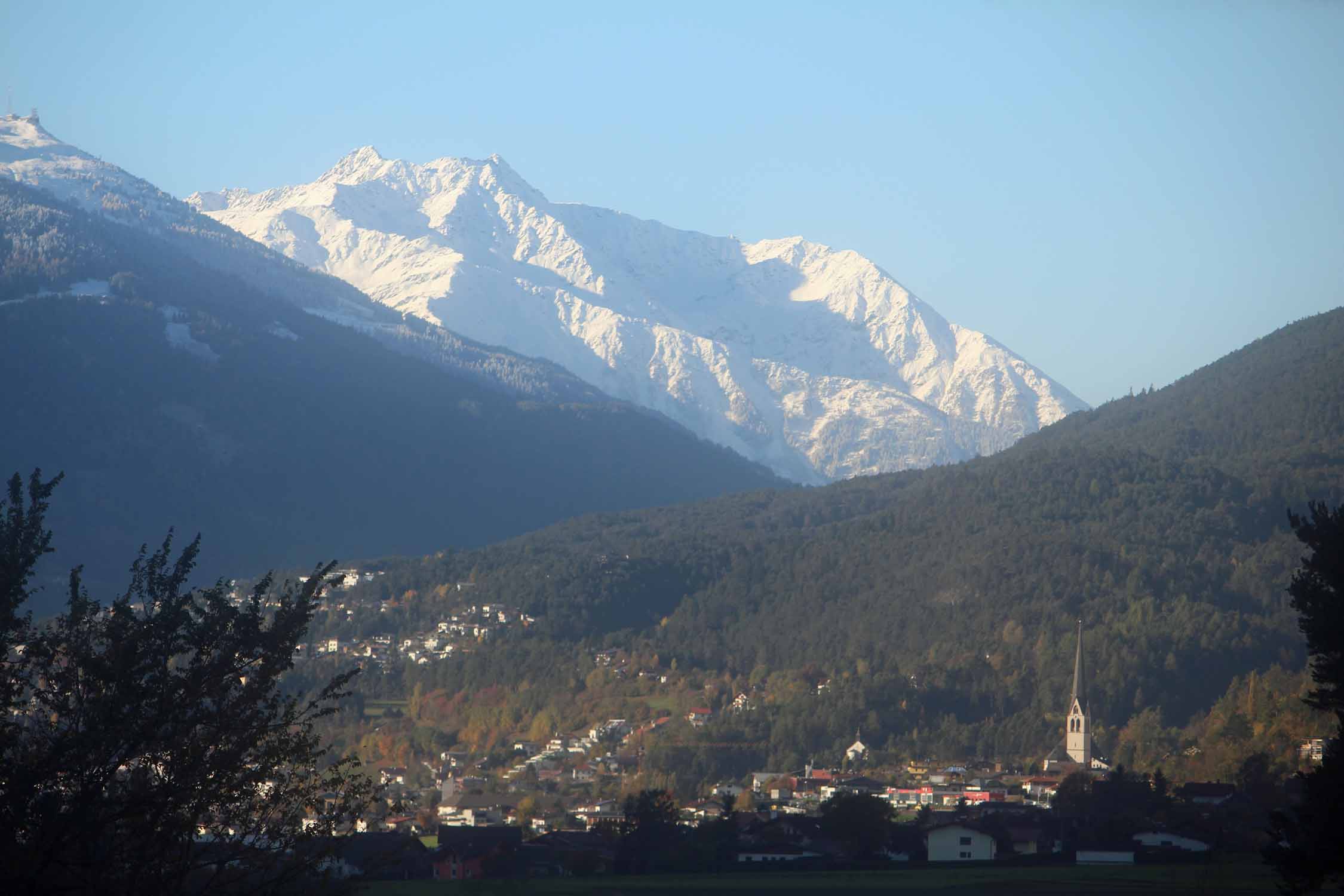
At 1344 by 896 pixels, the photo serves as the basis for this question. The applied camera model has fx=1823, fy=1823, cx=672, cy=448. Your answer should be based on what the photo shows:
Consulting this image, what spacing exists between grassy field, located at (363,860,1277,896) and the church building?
6119 centimetres

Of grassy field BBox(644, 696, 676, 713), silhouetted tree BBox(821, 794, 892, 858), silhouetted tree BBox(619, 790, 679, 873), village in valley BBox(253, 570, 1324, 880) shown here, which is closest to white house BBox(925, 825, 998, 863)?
village in valley BBox(253, 570, 1324, 880)

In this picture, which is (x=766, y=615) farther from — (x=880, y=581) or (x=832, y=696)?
(x=832, y=696)

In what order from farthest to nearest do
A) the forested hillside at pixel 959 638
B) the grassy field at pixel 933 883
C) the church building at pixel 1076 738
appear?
the forested hillside at pixel 959 638
the church building at pixel 1076 738
the grassy field at pixel 933 883

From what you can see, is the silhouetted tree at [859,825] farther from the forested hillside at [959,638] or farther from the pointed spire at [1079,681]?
the pointed spire at [1079,681]

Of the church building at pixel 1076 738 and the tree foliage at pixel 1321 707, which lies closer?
the tree foliage at pixel 1321 707

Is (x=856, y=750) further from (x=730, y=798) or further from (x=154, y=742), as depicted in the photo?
(x=154, y=742)

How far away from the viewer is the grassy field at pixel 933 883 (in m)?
54.6

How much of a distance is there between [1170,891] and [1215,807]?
29.4 meters

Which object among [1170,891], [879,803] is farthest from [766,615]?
[1170,891]

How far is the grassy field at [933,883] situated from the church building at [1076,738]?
61193mm

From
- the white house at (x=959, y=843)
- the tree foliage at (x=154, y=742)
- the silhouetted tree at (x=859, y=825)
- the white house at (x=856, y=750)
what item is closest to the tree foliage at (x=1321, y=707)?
the tree foliage at (x=154, y=742)

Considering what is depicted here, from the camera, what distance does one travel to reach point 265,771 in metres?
25.7

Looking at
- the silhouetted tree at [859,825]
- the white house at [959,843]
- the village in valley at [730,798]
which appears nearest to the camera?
the village in valley at [730,798]

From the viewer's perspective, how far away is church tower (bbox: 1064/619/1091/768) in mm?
130625
